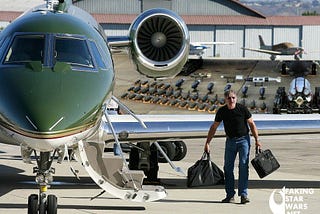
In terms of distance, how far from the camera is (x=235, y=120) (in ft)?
46.2

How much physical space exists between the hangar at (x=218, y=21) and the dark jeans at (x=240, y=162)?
2688 inches

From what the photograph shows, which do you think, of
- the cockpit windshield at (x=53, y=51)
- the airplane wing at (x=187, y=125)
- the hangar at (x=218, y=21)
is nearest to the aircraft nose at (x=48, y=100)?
the cockpit windshield at (x=53, y=51)

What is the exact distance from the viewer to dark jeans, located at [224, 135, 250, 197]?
552 inches

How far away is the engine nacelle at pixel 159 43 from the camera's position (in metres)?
18.1

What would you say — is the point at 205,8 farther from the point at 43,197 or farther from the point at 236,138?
the point at 43,197

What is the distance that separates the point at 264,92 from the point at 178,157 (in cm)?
2417

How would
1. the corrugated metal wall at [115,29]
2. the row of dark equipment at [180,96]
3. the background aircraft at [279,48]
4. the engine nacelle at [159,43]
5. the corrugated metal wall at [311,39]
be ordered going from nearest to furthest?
the engine nacelle at [159,43] → the row of dark equipment at [180,96] → the background aircraft at [279,48] → the corrugated metal wall at [115,29] → the corrugated metal wall at [311,39]

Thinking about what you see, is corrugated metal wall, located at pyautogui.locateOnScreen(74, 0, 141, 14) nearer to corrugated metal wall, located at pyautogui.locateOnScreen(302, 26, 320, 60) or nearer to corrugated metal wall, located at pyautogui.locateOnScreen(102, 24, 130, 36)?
corrugated metal wall, located at pyautogui.locateOnScreen(102, 24, 130, 36)

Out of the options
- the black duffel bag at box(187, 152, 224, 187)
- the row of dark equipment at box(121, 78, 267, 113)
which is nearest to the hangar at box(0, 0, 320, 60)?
the row of dark equipment at box(121, 78, 267, 113)

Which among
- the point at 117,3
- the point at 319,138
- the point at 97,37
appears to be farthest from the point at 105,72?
the point at 117,3

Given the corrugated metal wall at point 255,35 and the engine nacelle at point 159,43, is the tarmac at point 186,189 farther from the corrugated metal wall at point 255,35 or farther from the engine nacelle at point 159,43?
the corrugated metal wall at point 255,35

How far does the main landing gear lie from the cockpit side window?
1211 millimetres

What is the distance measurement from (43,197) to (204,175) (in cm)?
341

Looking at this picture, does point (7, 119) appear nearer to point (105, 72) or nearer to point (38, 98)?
point (38, 98)
